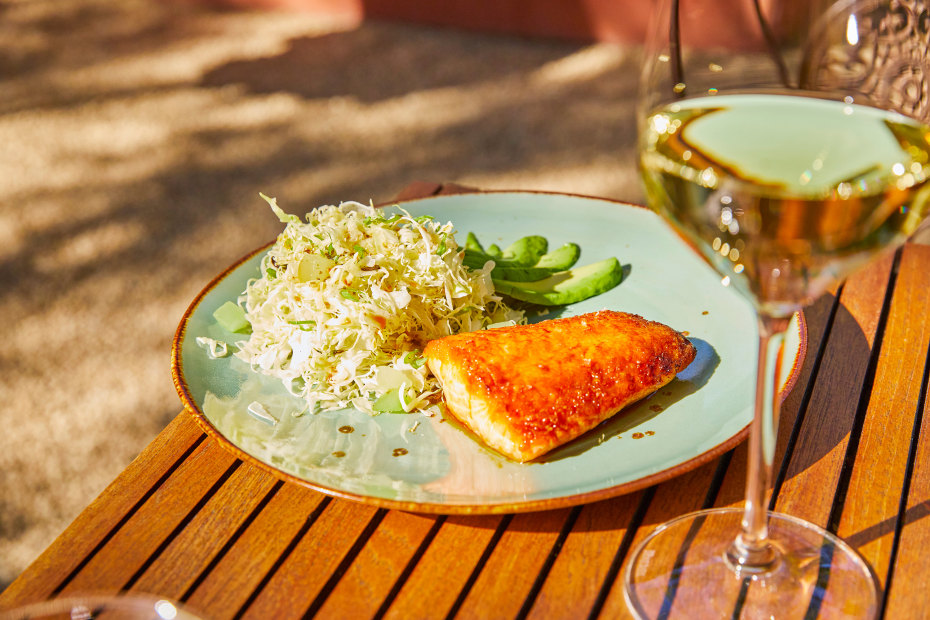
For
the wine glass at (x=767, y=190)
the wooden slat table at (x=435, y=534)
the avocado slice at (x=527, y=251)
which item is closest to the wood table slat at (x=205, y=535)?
the wooden slat table at (x=435, y=534)

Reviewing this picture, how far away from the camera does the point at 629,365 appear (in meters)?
1.47

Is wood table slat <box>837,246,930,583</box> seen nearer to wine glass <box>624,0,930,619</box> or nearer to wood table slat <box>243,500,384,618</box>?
wine glass <box>624,0,930,619</box>

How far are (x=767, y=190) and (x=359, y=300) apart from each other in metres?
1.08

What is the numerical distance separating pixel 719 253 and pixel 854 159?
0.56 feet

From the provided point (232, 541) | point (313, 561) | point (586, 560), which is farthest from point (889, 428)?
point (232, 541)

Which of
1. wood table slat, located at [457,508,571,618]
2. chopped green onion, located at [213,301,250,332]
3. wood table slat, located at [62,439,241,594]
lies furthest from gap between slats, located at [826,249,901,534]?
chopped green onion, located at [213,301,250,332]

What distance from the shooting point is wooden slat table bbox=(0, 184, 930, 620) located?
3.77 feet

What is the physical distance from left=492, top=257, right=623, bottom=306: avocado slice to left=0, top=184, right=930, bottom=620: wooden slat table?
0.52 metres

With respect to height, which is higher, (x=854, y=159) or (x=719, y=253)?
(x=854, y=159)

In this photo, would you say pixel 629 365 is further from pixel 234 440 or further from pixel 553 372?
pixel 234 440

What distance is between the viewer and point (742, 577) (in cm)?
113

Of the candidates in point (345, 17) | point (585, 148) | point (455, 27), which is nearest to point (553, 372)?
point (585, 148)

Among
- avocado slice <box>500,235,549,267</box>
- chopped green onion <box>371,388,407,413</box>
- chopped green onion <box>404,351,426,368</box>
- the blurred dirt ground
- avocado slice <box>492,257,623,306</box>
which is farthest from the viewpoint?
the blurred dirt ground

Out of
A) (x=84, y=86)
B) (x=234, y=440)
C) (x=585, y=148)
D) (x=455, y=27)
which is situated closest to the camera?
(x=234, y=440)
